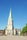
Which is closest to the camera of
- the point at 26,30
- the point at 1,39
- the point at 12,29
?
the point at 1,39

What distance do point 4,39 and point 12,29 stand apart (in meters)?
101

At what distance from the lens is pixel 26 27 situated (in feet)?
238

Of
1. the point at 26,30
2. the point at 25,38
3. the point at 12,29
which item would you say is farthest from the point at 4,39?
the point at 12,29

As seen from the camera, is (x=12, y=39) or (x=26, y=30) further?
(x=26, y=30)

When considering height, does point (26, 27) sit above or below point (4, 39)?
above

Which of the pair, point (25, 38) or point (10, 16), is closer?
point (25, 38)

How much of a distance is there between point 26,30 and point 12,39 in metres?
52.7

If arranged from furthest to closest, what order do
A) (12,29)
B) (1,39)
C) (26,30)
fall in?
1. (12,29)
2. (26,30)
3. (1,39)

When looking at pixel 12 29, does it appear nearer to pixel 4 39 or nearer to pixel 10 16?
pixel 10 16

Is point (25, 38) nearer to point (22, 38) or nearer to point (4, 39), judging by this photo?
point (22, 38)

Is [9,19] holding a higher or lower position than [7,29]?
higher

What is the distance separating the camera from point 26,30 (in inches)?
2744

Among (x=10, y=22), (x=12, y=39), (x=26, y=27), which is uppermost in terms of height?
(x=10, y=22)

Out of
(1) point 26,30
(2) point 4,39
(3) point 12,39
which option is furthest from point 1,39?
(1) point 26,30
